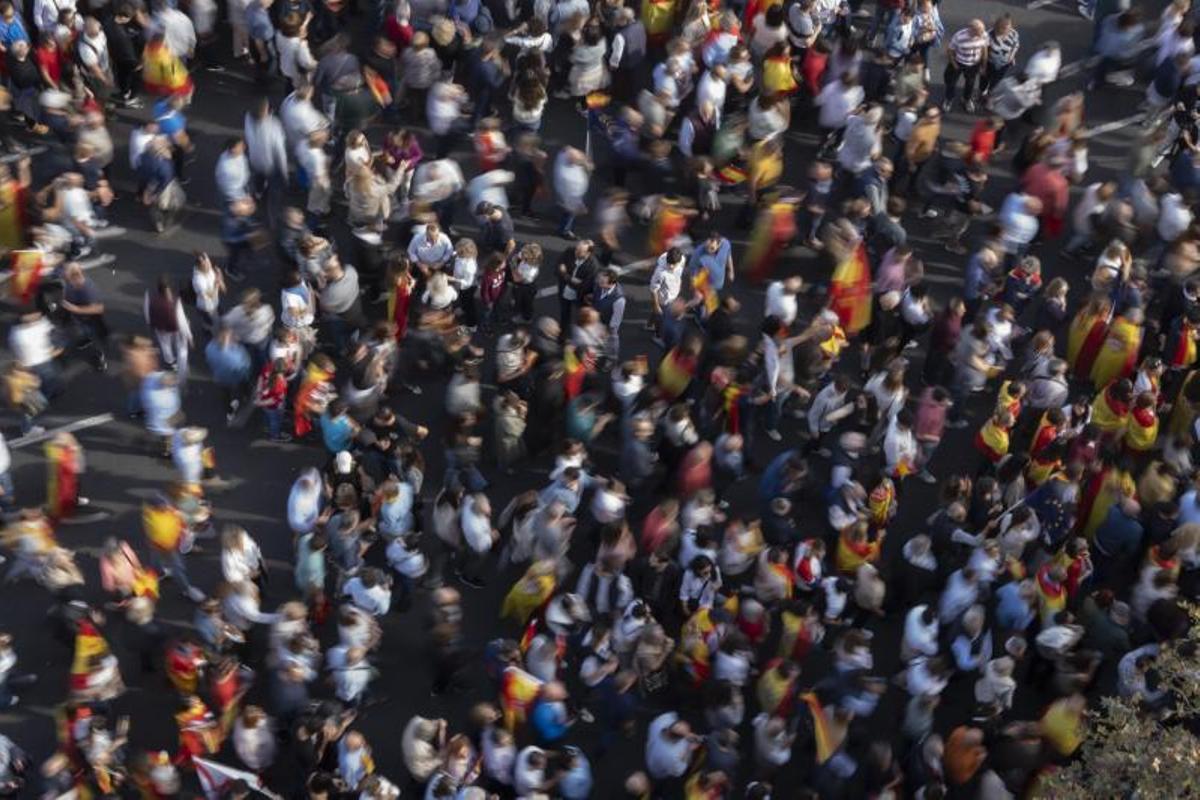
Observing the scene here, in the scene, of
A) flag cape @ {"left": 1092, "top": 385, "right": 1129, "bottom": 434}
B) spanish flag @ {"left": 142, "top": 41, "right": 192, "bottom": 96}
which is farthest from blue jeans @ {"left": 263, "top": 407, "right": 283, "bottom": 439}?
flag cape @ {"left": 1092, "top": 385, "right": 1129, "bottom": 434}

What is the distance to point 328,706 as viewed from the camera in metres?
14.2

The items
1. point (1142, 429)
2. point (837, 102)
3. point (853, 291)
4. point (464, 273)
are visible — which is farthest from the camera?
point (837, 102)

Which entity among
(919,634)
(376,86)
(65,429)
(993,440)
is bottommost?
(65,429)

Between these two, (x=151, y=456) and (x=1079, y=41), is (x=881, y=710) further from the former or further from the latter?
(x=1079, y=41)

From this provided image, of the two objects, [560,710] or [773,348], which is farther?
[773,348]

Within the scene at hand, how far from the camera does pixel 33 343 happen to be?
1647 cm

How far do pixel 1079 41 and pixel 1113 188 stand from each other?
4.08 meters

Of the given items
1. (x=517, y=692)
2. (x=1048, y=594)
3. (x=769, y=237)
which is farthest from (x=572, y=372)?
(x=1048, y=594)

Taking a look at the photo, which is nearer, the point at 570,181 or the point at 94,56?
the point at 570,181

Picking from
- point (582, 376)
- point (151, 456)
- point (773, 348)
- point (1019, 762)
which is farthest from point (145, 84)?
point (1019, 762)

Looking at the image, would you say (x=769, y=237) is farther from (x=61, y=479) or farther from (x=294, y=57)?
(x=61, y=479)

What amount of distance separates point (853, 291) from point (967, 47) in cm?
405

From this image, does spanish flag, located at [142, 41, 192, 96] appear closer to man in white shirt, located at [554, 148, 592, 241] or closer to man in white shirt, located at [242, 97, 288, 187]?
man in white shirt, located at [242, 97, 288, 187]

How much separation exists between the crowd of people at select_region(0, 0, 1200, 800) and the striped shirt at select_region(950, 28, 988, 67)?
0.04 meters
